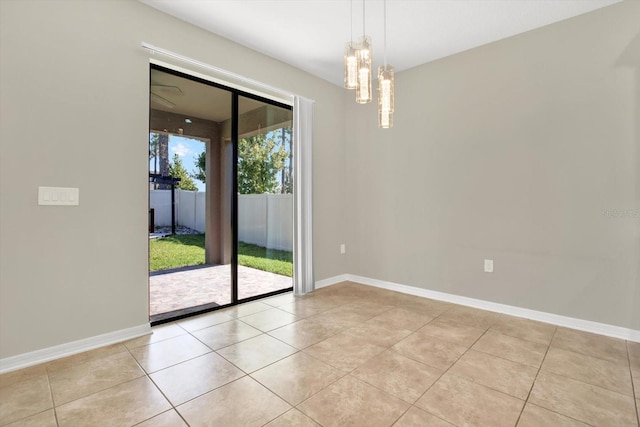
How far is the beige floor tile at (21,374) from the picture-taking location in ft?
6.02

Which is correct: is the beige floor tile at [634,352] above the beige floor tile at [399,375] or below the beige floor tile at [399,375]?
below

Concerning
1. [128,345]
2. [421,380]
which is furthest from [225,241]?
[421,380]

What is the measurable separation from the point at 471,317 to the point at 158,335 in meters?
2.80

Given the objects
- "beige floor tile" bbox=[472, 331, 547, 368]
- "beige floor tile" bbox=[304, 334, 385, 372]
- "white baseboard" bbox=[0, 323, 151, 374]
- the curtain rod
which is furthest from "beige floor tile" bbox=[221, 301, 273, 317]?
the curtain rod

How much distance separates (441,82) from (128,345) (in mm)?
3901

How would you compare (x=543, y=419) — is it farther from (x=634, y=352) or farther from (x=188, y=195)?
(x=188, y=195)

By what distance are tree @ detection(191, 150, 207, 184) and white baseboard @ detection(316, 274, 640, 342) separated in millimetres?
1898

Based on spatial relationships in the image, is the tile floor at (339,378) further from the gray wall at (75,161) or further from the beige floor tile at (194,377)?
the gray wall at (75,161)

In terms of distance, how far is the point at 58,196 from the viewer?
83.7 inches

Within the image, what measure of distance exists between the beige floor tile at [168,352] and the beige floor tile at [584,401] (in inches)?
84.3

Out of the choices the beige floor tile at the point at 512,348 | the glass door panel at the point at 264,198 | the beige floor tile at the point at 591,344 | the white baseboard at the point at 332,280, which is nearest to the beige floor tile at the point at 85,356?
the glass door panel at the point at 264,198

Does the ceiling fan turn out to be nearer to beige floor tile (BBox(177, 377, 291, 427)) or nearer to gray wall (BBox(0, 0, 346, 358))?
gray wall (BBox(0, 0, 346, 358))

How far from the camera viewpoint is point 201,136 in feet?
10.6

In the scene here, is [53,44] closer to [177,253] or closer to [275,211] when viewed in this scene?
[177,253]
